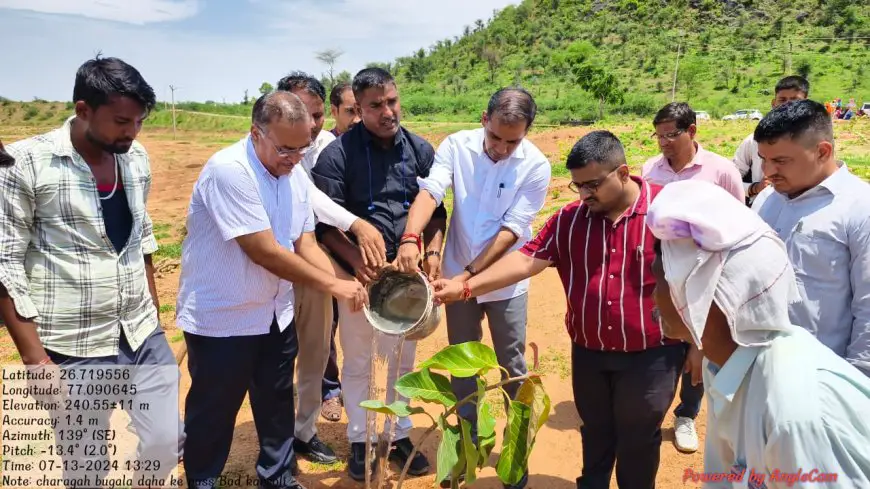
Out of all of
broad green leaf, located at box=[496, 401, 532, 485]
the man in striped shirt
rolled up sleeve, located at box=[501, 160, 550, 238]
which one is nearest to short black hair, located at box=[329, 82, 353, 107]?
rolled up sleeve, located at box=[501, 160, 550, 238]

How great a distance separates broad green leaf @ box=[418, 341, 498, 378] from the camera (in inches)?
72.1

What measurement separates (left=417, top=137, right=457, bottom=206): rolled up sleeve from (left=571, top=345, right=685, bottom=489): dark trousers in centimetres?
102

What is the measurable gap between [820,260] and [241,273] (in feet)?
7.30

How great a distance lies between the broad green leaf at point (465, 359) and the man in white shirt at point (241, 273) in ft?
2.64

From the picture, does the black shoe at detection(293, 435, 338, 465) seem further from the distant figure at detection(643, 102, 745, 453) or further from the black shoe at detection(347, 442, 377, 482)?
the distant figure at detection(643, 102, 745, 453)

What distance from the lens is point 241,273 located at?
97.7 inches

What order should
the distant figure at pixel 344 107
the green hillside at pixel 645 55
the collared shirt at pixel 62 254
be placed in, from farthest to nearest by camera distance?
the green hillside at pixel 645 55 → the distant figure at pixel 344 107 → the collared shirt at pixel 62 254

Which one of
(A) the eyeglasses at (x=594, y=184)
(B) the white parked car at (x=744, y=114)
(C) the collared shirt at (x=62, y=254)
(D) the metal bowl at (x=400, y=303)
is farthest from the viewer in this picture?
(B) the white parked car at (x=744, y=114)

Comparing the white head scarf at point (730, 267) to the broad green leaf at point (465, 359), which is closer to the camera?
the white head scarf at point (730, 267)

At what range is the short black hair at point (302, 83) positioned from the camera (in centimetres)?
366

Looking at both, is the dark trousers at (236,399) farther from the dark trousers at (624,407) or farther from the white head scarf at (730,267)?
the white head scarf at (730,267)

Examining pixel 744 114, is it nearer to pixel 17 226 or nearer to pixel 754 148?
pixel 754 148

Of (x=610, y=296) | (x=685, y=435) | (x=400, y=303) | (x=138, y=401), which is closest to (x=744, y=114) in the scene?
(x=685, y=435)

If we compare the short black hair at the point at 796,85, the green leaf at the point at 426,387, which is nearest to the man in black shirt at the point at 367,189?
the green leaf at the point at 426,387
